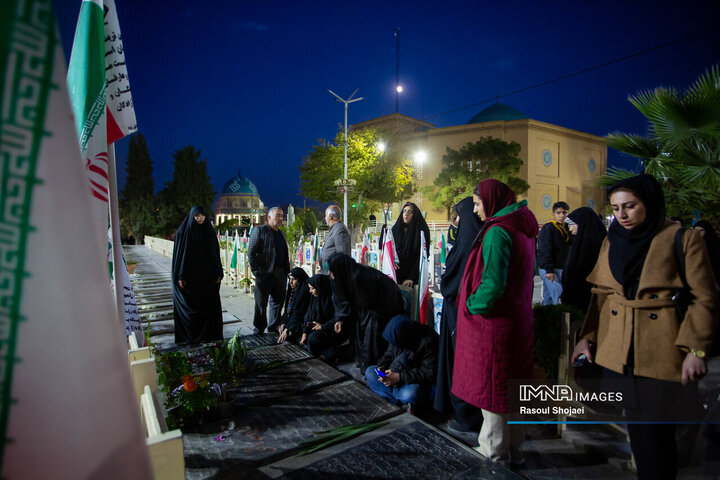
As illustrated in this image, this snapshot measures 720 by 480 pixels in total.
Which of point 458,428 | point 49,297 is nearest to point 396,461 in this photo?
point 458,428

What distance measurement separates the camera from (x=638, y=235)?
1835 millimetres

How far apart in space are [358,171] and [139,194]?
79.9 ft

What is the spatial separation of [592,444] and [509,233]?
1.60 meters

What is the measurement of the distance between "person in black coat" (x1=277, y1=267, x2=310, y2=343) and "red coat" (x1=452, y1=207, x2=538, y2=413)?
2.88 metres

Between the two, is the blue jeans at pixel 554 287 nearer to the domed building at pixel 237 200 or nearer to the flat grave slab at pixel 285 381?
the flat grave slab at pixel 285 381

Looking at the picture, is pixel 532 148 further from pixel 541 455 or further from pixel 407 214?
pixel 541 455

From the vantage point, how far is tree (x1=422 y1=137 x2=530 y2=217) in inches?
1018

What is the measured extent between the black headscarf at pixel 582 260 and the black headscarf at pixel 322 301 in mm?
2486

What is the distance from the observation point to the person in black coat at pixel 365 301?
12.8 ft

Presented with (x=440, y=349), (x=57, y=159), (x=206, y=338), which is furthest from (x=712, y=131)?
(x=206, y=338)

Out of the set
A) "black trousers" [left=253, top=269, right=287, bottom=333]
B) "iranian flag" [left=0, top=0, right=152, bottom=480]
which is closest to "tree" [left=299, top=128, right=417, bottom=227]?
"black trousers" [left=253, top=269, right=287, bottom=333]

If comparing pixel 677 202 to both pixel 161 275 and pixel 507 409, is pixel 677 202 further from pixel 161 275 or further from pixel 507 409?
pixel 161 275

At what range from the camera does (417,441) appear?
2.63 meters

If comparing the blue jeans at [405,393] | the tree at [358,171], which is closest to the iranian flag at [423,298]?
the blue jeans at [405,393]
